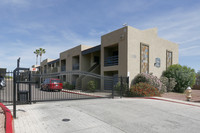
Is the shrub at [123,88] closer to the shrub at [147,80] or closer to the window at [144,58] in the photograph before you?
the shrub at [147,80]

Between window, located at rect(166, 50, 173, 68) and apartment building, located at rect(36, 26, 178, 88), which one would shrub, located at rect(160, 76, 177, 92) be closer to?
apartment building, located at rect(36, 26, 178, 88)

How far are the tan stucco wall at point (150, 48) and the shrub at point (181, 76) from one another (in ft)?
4.20

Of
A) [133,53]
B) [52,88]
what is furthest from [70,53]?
[133,53]

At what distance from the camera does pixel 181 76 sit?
18.5m

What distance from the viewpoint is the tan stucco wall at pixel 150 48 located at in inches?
611

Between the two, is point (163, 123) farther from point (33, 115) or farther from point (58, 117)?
point (33, 115)

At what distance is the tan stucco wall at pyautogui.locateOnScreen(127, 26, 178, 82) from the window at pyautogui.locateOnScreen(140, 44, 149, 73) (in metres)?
0.47

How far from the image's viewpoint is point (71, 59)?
26.4m

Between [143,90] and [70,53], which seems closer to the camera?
[143,90]

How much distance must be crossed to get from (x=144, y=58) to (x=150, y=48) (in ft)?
5.67

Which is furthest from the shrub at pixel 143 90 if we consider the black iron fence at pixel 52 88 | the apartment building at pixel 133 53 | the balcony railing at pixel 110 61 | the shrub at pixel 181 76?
the shrub at pixel 181 76

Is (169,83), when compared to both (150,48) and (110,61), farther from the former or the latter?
(110,61)

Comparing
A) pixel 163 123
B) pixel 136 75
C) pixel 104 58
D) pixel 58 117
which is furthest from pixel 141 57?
pixel 58 117

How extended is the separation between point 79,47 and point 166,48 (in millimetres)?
12641
